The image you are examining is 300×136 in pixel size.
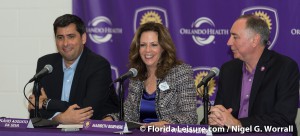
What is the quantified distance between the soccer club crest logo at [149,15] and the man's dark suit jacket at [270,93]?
49.0 inches

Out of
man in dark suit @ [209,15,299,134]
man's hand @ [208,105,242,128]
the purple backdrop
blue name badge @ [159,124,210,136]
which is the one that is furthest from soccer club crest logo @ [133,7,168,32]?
blue name badge @ [159,124,210,136]

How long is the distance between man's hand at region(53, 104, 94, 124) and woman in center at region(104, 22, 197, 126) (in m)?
0.17

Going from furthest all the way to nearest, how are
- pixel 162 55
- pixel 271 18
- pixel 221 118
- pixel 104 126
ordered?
pixel 271 18 < pixel 162 55 < pixel 221 118 < pixel 104 126

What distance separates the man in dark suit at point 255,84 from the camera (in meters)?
3.86

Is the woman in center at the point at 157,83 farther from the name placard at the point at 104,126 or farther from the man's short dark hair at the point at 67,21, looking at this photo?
the name placard at the point at 104,126

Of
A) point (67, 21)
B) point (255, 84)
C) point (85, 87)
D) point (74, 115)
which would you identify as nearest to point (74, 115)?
point (74, 115)

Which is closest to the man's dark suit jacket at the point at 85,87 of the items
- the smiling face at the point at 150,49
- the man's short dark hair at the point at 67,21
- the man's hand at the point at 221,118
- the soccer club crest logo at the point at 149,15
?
the man's short dark hair at the point at 67,21

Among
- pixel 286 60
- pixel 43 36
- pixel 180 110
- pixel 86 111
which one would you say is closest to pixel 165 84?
pixel 180 110

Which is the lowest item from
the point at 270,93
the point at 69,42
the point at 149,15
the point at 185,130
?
the point at 185,130

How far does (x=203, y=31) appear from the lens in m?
5.23

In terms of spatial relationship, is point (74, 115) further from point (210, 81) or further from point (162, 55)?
point (210, 81)

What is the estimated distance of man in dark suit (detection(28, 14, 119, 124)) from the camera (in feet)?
14.7

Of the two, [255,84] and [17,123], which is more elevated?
[255,84]

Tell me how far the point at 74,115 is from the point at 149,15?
1.61 metres
